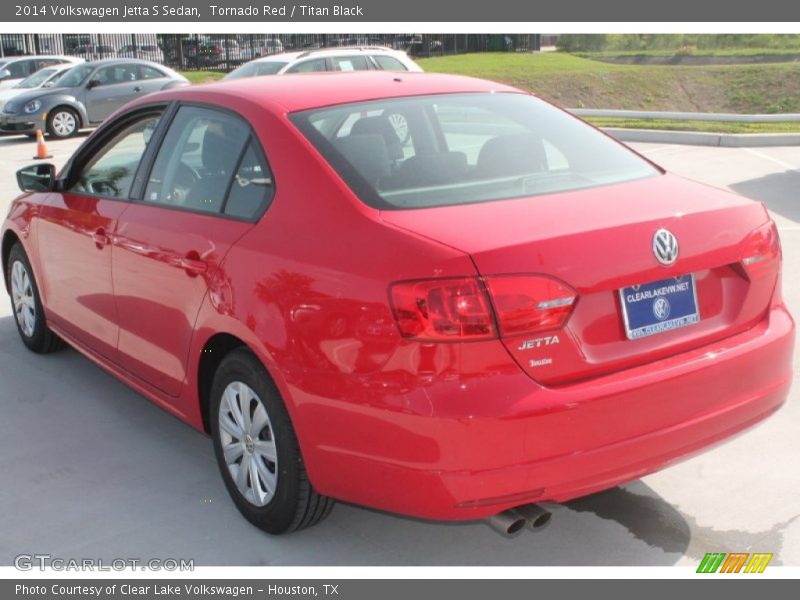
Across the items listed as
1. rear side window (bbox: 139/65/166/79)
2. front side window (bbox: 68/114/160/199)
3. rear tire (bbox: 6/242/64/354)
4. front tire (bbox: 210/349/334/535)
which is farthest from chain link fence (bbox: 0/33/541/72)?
front tire (bbox: 210/349/334/535)

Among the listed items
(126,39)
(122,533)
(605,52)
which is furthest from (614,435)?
(605,52)

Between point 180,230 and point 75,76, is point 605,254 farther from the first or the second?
point 75,76

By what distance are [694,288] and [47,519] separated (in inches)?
107

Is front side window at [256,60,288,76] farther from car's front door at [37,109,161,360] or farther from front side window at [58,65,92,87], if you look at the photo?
car's front door at [37,109,161,360]

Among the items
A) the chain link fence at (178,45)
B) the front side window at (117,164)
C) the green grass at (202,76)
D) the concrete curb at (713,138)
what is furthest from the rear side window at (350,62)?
the chain link fence at (178,45)

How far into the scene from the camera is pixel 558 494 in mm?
3262

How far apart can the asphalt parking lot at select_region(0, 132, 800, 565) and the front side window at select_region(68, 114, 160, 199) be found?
3.87 ft

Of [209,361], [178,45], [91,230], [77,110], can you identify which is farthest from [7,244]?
[178,45]

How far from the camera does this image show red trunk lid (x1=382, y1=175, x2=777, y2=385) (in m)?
3.19

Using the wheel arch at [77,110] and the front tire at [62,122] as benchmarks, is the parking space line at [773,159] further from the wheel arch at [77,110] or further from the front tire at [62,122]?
the front tire at [62,122]

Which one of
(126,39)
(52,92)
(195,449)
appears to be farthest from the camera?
(126,39)

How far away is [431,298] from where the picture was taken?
10.4 feet
